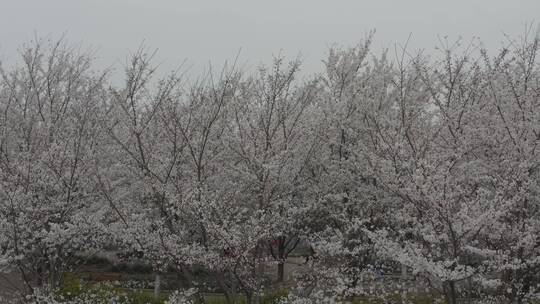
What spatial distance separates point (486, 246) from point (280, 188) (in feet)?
11.9

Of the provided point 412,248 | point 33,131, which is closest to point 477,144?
point 412,248

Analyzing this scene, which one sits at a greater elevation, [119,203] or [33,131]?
[33,131]

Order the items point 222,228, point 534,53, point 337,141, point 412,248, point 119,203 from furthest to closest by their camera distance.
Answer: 1. point 337,141
2. point 119,203
3. point 534,53
4. point 222,228
5. point 412,248

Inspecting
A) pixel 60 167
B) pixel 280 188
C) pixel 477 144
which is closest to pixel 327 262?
pixel 280 188

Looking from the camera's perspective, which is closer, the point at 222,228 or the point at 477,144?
the point at 222,228

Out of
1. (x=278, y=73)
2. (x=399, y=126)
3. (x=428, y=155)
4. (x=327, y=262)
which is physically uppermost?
(x=278, y=73)

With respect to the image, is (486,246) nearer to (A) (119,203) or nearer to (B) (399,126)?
(B) (399,126)

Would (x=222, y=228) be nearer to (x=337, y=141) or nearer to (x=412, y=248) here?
(x=412, y=248)

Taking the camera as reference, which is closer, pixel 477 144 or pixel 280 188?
pixel 477 144

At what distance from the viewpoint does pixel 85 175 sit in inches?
363

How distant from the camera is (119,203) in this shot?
1005cm

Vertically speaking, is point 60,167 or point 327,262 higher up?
point 60,167

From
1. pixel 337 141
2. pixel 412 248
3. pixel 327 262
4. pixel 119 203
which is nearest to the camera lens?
pixel 412 248

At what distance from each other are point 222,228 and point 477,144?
4406 mm
